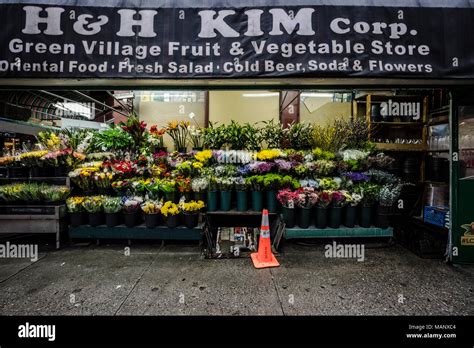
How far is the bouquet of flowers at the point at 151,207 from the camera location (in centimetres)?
461

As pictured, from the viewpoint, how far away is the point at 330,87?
3.90 metres

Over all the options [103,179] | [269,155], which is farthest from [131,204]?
[269,155]

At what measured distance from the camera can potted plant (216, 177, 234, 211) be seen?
4750mm

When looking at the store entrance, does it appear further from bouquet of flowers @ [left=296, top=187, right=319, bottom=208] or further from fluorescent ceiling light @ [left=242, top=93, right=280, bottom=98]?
fluorescent ceiling light @ [left=242, top=93, right=280, bottom=98]

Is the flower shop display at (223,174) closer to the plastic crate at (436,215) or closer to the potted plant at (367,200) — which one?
the potted plant at (367,200)

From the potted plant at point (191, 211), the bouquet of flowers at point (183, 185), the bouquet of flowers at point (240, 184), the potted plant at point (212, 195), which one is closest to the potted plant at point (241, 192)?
the bouquet of flowers at point (240, 184)

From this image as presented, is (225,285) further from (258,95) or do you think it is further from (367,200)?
(258,95)

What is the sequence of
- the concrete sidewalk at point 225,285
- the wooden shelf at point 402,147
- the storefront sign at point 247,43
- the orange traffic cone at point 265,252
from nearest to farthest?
1. the concrete sidewalk at point 225,285
2. the storefront sign at point 247,43
3. the orange traffic cone at point 265,252
4. the wooden shelf at point 402,147

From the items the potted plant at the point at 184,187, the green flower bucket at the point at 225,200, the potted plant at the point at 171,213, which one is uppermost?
the potted plant at the point at 184,187

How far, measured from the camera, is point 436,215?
5238 millimetres

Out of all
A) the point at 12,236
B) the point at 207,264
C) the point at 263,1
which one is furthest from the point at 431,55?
the point at 12,236

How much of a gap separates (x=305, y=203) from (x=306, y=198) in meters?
0.10

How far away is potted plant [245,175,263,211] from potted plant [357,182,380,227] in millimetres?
1959

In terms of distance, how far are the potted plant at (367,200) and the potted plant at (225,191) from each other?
2581 mm
